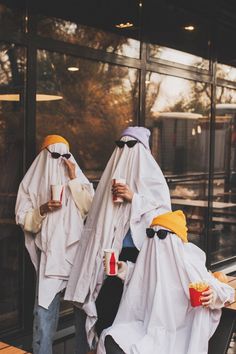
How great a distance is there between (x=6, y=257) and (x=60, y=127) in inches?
48.9

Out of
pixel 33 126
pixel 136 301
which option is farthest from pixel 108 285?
pixel 33 126

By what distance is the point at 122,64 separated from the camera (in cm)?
535

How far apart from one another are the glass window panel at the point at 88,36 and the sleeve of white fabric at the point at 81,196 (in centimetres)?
150

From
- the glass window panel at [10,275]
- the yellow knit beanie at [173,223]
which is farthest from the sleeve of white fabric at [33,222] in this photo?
the yellow knit beanie at [173,223]

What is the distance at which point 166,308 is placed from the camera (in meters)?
2.88

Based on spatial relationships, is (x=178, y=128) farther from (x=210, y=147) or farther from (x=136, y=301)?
(x=136, y=301)

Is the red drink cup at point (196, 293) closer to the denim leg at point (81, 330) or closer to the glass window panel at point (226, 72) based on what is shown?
the denim leg at point (81, 330)

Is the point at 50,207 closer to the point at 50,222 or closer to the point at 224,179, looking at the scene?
the point at 50,222

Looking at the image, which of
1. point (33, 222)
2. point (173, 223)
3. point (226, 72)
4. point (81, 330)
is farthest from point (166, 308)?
point (226, 72)

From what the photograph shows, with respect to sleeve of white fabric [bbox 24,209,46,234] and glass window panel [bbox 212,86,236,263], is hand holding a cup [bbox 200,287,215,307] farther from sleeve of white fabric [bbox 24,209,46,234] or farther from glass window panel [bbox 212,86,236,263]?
glass window panel [bbox 212,86,236,263]

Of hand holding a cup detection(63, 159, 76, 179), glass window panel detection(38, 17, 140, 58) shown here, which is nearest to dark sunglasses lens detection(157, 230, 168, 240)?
hand holding a cup detection(63, 159, 76, 179)

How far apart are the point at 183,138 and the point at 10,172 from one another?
2858mm

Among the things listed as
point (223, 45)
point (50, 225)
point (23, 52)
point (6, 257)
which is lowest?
point (6, 257)

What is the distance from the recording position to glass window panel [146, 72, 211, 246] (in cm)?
606
